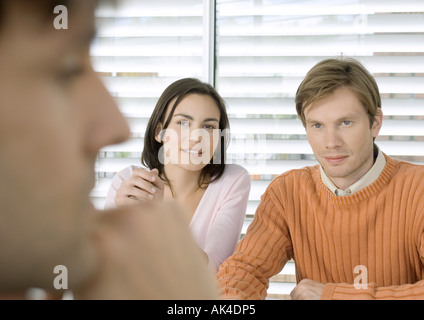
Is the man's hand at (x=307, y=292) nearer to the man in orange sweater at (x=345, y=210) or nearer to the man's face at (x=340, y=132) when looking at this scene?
the man in orange sweater at (x=345, y=210)

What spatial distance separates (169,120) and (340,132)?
49 cm

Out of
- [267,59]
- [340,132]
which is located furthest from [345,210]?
[267,59]

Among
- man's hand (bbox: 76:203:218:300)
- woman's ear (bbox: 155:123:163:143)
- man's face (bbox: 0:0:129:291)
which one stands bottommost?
woman's ear (bbox: 155:123:163:143)

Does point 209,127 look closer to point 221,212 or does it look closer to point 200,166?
point 200,166

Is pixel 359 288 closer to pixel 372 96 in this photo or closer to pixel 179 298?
pixel 372 96

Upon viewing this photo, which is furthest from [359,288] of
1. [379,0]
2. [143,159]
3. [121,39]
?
[121,39]

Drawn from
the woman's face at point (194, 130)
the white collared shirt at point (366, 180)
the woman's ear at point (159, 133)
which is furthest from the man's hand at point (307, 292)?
the woman's ear at point (159, 133)

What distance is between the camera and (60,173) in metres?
0.08

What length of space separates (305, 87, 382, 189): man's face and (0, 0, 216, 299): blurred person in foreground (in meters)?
1.01

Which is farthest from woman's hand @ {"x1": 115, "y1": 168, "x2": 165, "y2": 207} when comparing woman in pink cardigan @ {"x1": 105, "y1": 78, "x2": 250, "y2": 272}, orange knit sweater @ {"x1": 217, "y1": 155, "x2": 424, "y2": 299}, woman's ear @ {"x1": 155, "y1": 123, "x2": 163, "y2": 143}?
woman's ear @ {"x1": 155, "y1": 123, "x2": 163, "y2": 143}

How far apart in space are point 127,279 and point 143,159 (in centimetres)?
138

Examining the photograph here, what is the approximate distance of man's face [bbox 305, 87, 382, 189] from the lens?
1073 mm

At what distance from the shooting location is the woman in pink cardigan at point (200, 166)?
4.17 ft

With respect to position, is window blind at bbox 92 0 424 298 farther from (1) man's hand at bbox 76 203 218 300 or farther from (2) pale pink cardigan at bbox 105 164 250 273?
(1) man's hand at bbox 76 203 218 300
